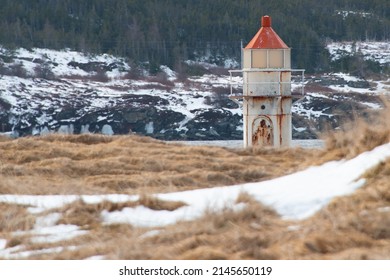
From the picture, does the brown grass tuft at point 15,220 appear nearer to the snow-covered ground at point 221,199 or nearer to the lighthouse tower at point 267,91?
the snow-covered ground at point 221,199

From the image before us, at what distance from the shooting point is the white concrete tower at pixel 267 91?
109ft

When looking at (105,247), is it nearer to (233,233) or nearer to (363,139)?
(233,233)

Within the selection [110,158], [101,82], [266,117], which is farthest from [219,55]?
[110,158]

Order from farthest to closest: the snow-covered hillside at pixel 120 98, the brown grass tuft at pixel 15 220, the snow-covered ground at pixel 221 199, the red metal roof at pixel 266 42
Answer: the snow-covered hillside at pixel 120 98 < the red metal roof at pixel 266 42 < the brown grass tuft at pixel 15 220 < the snow-covered ground at pixel 221 199

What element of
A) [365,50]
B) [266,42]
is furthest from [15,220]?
[365,50]

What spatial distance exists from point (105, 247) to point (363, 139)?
4.05 metres

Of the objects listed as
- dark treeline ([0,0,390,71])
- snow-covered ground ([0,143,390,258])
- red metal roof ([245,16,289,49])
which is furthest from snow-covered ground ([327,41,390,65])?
snow-covered ground ([0,143,390,258])

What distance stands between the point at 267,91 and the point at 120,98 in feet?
218

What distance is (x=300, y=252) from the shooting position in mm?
8688

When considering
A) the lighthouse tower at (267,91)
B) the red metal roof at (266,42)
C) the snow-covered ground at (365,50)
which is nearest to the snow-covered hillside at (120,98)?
the snow-covered ground at (365,50)

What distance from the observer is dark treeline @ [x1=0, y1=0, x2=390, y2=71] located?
12056 centimetres

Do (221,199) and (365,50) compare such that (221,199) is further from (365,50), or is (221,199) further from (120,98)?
(365,50)

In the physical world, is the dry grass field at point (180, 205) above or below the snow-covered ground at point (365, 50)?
below

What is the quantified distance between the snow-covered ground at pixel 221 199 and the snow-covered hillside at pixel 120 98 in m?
67.4
